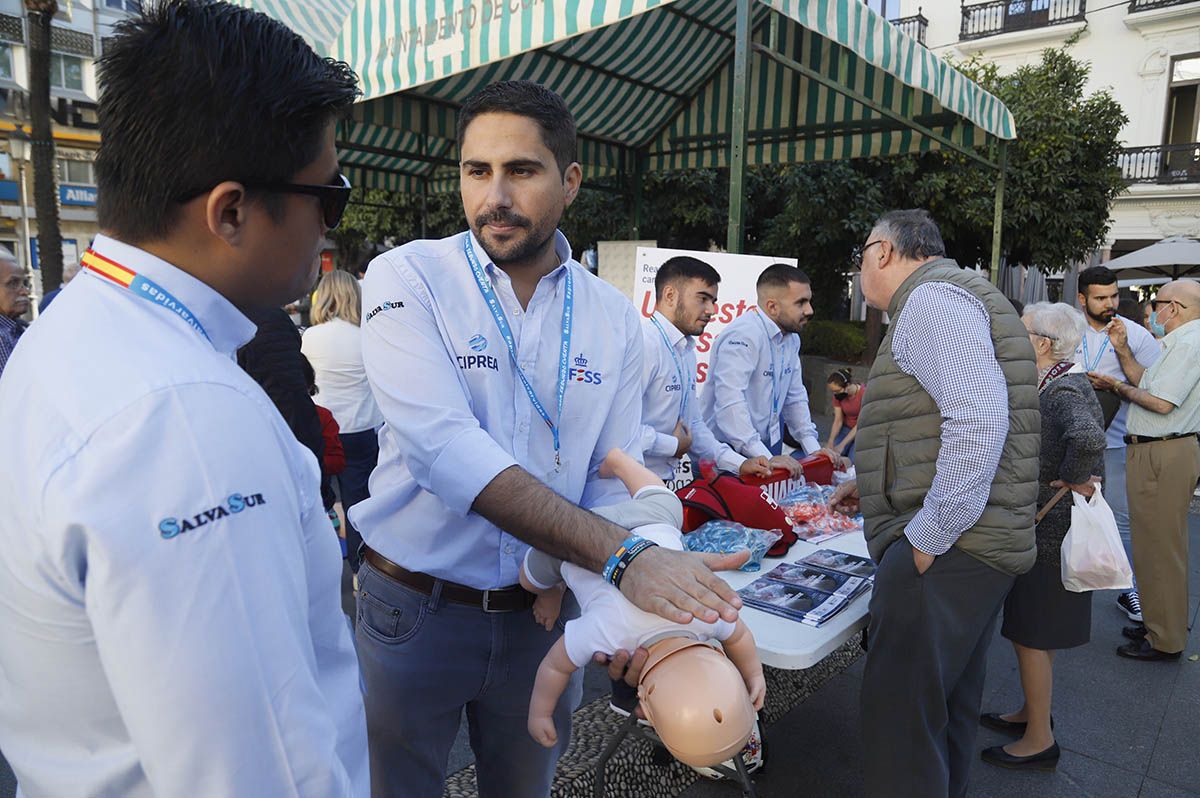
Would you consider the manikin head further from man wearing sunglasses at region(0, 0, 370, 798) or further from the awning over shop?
the awning over shop

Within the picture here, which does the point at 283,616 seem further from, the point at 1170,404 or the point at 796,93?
the point at 796,93

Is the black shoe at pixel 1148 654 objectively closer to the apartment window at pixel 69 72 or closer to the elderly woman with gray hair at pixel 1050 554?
the elderly woman with gray hair at pixel 1050 554

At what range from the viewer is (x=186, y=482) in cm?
74

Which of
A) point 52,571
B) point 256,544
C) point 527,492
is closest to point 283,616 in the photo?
point 256,544

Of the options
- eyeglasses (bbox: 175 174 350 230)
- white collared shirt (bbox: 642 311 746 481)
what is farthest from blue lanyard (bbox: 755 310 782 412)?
eyeglasses (bbox: 175 174 350 230)

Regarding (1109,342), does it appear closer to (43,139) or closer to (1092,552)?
Answer: (1092,552)

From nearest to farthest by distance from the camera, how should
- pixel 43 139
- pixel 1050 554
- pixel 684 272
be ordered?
pixel 1050 554, pixel 684 272, pixel 43 139

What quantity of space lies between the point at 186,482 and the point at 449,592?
3.60ft

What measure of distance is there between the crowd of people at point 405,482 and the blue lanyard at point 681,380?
88 mm

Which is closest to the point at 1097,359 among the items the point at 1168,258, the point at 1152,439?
the point at 1152,439

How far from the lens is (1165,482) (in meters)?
4.64

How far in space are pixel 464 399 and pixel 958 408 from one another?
1.60 m

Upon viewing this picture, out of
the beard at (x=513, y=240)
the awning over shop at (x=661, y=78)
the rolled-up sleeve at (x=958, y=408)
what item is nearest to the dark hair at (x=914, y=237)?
the rolled-up sleeve at (x=958, y=408)

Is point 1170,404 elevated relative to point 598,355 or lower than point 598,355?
lower
